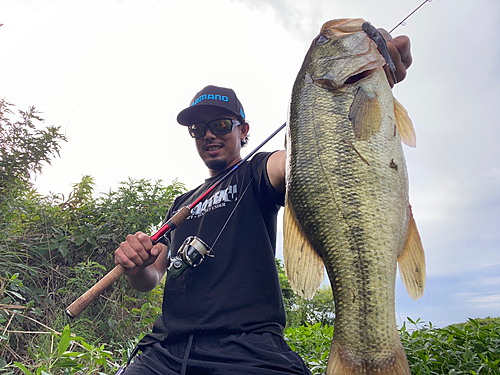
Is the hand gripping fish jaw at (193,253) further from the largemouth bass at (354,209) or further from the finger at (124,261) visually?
the largemouth bass at (354,209)

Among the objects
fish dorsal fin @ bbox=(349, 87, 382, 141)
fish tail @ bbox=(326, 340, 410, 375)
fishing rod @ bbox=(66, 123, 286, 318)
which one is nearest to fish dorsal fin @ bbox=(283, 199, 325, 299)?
fish tail @ bbox=(326, 340, 410, 375)

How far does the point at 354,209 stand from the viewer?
1226mm

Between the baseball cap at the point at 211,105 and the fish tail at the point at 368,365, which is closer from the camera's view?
the fish tail at the point at 368,365

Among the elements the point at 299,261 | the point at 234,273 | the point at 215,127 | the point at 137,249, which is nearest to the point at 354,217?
the point at 299,261

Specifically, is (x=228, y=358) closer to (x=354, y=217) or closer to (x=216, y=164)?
(x=354, y=217)

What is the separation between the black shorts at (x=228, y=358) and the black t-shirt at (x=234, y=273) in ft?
0.15

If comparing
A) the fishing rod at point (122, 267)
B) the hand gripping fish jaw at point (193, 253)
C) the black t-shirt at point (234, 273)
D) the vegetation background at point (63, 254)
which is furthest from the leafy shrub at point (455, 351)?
the fishing rod at point (122, 267)

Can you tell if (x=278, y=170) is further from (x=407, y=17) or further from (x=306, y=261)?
(x=407, y=17)

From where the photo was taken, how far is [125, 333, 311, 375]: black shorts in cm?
158

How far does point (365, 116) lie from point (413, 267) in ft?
1.94

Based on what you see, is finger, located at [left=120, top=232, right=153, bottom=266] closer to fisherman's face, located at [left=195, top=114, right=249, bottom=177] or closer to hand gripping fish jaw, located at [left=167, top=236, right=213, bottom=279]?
hand gripping fish jaw, located at [left=167, top=236, right=213, bottom=279]

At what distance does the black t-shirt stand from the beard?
0.34m

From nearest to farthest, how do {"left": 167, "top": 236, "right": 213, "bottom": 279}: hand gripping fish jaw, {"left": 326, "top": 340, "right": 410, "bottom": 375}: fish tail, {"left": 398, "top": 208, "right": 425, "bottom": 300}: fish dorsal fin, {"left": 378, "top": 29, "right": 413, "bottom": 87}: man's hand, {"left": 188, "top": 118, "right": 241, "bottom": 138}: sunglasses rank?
{"left": 326, "top": 340, "right": 410, "bottom": 375}: fish tail → {"left": 398, "top": 208, "right": 425, "bottom": 300}: fish dorsal fin → {"left": 378, "top": 29, "right": 413, "bottom": 87}: man's hand → {"left": 167, "top": 236, "right": 213, "bottom": 279}: hand gripping fish jaw → {"left": 188, "top": 118, "right": 241, "bottom": 138}: sunglasses

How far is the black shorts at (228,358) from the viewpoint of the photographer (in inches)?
62.2
